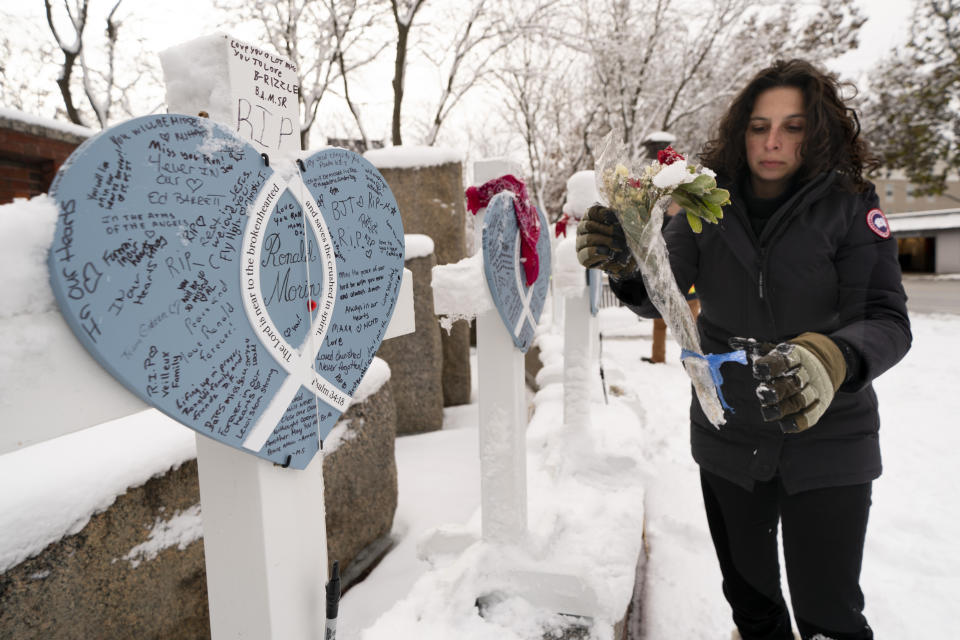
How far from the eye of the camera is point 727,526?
1.76m

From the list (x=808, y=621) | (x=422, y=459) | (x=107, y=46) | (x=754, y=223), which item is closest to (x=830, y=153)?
(x=754, y=223)

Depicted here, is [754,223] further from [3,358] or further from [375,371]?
[375,371]

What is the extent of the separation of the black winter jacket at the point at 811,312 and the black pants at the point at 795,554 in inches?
2.9

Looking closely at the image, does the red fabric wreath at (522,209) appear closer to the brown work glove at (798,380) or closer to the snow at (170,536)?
the brown work glove at (798,380)

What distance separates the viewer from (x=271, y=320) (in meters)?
0.90

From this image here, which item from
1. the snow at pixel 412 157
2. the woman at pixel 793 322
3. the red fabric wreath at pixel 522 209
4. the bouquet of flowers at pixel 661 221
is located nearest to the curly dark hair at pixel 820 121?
the woman at pixel 793 322

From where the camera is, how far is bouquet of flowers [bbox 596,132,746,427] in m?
1.43

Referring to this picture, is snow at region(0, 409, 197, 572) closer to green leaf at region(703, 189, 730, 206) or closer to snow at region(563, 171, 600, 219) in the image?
green leaf at region(703, 189, 730, 206)

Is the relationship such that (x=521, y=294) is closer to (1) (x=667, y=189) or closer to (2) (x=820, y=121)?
(1) (x=667, y=189)

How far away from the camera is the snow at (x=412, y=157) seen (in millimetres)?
5461

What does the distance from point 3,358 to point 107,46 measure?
13509 millimetres

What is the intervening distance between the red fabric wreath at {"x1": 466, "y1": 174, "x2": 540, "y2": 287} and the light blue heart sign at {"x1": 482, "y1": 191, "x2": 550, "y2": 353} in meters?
0.03

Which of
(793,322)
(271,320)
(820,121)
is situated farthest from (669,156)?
(271,320)

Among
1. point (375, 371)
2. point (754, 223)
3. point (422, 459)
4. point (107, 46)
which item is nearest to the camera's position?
point (754, 223)
